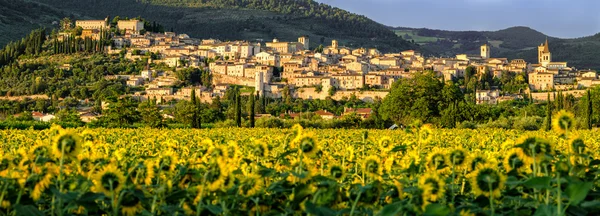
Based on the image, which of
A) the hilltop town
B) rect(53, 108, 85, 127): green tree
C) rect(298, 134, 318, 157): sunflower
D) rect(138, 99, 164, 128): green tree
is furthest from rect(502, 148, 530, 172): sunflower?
the hilltop town

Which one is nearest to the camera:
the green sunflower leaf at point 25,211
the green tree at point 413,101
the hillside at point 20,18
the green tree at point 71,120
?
the green sunflower leaf at point 25,211

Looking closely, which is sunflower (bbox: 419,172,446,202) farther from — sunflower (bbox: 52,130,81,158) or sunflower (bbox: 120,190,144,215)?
sunflower (bbox: 52,130,81,158)

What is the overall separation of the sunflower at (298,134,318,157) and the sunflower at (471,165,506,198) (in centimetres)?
94

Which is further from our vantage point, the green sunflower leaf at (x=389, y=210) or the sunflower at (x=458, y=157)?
the sunflower at (x=458, y=157)

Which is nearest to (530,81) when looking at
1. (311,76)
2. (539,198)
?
(311,76)

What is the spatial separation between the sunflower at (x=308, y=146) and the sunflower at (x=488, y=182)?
0.94m

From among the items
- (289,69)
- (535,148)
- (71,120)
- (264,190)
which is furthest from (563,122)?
(289,69)

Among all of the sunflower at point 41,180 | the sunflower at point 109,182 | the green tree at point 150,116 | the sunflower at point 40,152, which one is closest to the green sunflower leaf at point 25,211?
the sunflower at point 41,180

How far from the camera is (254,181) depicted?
449 cm

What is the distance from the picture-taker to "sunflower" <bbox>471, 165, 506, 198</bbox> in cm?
412

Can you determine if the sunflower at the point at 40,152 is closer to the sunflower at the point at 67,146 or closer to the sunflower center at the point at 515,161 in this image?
the sunflower at the point at 67,146

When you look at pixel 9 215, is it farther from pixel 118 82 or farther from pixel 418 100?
pixel 118 82

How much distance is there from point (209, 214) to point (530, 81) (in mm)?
124838

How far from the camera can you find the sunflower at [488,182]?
412cm
